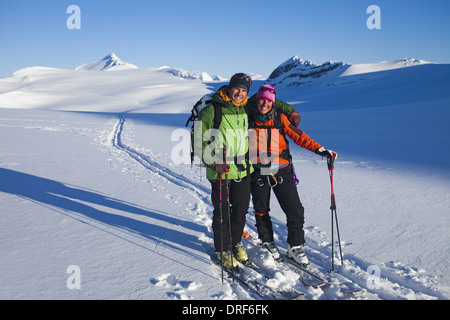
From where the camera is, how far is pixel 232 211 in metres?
3.44

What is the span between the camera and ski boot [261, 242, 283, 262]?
137 inches

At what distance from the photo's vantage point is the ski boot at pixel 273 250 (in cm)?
348

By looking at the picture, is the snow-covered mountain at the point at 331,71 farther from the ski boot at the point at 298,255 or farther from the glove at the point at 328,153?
the ski boot at the point at 298,255

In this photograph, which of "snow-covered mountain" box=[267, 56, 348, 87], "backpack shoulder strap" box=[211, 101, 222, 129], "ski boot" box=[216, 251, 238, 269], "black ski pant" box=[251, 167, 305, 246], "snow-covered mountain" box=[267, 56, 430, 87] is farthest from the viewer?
"snow-covered mountain" box=[267, 56, 348, 87]

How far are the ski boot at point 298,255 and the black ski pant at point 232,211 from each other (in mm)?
625

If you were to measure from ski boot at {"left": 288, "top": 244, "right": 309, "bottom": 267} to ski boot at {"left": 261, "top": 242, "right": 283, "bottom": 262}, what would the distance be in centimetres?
13

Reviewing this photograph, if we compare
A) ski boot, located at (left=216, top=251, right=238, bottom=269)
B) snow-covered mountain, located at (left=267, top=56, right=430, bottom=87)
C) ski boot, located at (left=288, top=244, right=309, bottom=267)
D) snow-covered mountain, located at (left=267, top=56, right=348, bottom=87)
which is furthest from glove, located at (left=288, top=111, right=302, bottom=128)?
snow-covered mountain, located at (left=267, top=56, right=348, bottom=87)

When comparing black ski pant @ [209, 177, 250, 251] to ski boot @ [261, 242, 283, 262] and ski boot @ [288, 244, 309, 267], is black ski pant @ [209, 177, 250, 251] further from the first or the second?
ski boot @ [288, 244, 309, 267]

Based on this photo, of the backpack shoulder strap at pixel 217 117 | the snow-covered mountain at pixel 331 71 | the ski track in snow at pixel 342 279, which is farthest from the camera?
the snow-covered mountain at pixel 331 71

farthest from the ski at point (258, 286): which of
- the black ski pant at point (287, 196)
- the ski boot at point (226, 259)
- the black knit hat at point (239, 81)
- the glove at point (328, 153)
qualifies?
the black knit hat at point (239, 81)

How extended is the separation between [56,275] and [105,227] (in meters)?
1.26

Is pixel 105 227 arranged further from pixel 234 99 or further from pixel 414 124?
pixel 414 124
